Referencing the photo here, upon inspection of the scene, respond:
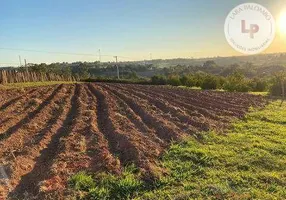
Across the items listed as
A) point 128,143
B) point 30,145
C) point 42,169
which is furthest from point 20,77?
point 42,169

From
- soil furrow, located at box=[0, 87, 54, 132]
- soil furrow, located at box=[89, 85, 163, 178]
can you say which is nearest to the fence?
soil furrow, located at box=[0, 87, 54, 132]

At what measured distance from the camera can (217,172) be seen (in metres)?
7.37

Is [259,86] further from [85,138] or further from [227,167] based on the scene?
[227,167]

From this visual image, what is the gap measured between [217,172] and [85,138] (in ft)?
13.2

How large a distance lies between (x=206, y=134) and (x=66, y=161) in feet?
15.1

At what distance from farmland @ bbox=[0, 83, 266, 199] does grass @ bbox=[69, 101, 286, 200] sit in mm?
370

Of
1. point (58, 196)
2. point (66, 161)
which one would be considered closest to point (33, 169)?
point (66, 161)

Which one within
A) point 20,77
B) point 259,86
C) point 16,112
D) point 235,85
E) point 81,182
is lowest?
point 259,86

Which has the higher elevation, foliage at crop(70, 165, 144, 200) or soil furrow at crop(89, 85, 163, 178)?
soil furrow at crop(89, 85, 163, 178)

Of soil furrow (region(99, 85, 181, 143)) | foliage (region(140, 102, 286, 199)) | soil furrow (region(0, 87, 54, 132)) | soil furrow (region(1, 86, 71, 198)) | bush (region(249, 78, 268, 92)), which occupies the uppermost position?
soil furrow (region(0, 87, 54, 132))

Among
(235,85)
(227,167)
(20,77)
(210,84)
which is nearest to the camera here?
(227,167)

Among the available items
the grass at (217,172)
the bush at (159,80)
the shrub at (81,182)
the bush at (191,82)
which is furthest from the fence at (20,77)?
the shrub at (81,182)

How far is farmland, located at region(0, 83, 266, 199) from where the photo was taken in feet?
23.1

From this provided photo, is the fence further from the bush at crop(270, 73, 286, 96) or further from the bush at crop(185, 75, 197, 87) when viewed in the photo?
the bush at crop(270, 73, 286, 96)
